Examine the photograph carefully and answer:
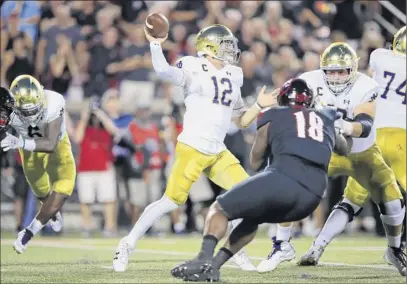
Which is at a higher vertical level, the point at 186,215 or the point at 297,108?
the point at 297,108

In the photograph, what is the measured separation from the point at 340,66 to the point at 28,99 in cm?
249

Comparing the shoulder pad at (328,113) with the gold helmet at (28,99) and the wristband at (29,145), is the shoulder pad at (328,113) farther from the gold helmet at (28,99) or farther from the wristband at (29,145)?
the gold helmet at (28,99)

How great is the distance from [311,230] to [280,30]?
3271 millimetres

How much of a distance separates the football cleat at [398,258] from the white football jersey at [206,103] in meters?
1.46

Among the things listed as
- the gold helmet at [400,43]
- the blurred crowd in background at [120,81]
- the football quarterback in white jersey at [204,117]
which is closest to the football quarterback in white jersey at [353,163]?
the gold helmet at [400,43]

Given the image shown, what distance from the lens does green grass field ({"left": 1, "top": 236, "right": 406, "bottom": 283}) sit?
6793 millimetres

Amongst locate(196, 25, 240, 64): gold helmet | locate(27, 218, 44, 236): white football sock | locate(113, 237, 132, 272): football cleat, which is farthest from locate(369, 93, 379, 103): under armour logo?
locate(27, 218, 44, 236): white football sock

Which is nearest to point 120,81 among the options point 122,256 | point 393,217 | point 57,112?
point 57,112

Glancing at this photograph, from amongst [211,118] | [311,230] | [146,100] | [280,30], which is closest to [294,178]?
[211,118]

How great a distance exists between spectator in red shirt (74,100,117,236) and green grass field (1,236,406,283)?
2.06 feet

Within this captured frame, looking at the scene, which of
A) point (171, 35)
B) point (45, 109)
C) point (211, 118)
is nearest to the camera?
point (211, 118)

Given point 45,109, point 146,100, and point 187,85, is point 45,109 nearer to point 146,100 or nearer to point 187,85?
point 187,85

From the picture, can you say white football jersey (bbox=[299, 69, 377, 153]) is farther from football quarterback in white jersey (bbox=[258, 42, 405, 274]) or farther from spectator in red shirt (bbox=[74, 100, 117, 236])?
spectator in red shirt (bbox=[74, 100, 117, 236])

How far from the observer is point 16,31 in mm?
12539
